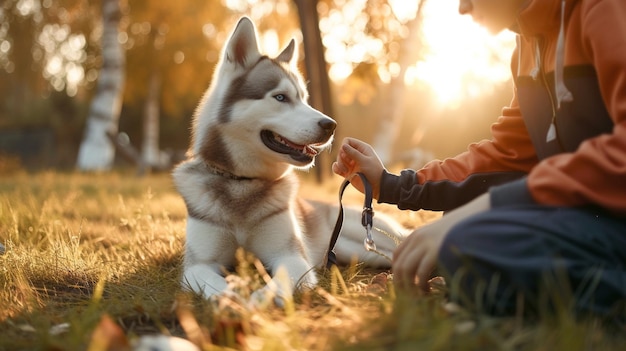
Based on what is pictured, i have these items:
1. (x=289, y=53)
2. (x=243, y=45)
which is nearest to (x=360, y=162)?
(x=243, y=45)

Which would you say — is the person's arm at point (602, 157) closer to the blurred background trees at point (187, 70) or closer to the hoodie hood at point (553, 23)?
the hoodie hood at point (553, 23)

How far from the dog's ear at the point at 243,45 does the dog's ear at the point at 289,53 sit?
339mm

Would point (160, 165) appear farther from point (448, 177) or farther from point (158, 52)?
point (448, 177)

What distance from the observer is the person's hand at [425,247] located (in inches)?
67.3

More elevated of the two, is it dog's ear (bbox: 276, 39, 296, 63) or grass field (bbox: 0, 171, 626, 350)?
dog's ear (bbox: 276, 39, 296, 63)

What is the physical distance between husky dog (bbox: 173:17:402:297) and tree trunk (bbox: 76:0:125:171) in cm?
925

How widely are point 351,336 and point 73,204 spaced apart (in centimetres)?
439

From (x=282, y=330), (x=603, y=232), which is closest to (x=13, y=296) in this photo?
(x=282, y=330)

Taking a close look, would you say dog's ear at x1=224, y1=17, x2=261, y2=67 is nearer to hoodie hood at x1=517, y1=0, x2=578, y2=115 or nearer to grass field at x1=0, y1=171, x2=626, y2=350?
grass field at x1=0, y1=171, x2=626, y2=350

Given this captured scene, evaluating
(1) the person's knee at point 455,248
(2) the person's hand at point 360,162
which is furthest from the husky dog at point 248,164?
(1) the person's knee at point 455,248

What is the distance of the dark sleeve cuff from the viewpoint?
1.63 metres

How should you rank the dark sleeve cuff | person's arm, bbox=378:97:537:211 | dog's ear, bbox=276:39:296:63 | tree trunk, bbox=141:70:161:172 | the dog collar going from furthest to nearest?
tree trunk, bbox=141:70:161:172, dog's ear, bbox=276:39:296:63, the dog collar, person's arm, bbox=378:97:537:211, the dark sleeve cuff

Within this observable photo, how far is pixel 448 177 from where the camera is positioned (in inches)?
98.6

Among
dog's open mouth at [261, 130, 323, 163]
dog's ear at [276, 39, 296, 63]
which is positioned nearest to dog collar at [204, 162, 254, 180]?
dog's open mouth at [261, 130, 323, 163]
